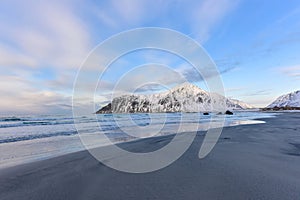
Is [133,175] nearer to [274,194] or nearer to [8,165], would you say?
[274,194]

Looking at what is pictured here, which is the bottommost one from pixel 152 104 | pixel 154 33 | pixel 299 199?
pixel 299 199

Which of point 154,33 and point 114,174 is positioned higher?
point 154,33

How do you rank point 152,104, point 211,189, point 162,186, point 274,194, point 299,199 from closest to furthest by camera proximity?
1. point 299,199
2. point 274,194
3. point 211,189
4. point 162,186
5. point 152,104

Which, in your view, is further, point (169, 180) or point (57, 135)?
point (57, 135)

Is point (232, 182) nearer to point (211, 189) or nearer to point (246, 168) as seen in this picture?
point (211, 189)

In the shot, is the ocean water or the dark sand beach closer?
the dark sand beach

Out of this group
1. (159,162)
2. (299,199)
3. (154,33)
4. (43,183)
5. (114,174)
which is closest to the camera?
(299,199)

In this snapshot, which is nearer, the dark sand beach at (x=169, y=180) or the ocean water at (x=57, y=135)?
the dark sand beach at (x=169, y=180)

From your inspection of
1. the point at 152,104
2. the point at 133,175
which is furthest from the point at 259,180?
Answer: the point at 152,104

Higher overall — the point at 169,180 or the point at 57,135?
the point at 57,135

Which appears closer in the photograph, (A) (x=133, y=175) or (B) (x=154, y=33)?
(A) (x=133, y=175)

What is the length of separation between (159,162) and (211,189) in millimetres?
2521

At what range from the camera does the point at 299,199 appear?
3301 millimetres

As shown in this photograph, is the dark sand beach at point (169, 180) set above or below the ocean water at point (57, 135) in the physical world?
below
